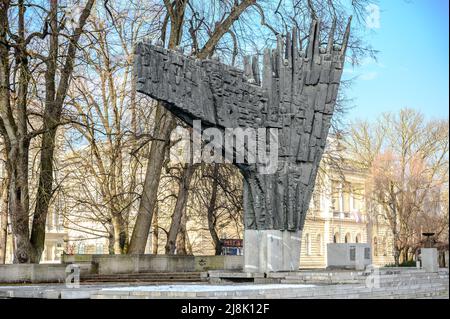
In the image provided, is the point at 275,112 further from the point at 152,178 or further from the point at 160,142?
the point at 152,178

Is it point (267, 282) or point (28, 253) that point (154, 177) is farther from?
point (267, 282)

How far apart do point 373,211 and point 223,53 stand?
2247cm

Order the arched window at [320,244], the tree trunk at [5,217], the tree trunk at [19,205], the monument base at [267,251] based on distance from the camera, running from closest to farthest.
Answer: the monument base at [267,251] → the tree trunk at [19,205] → the tree trunk at [5,217] → the arched window at [320,244]

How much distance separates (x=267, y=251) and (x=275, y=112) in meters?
4.11

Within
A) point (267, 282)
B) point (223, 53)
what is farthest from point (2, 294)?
point (223, 53)

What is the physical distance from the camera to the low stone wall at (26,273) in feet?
70.5

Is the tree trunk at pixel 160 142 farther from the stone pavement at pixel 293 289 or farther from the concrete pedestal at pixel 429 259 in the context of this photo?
the concrete pedestal at pixel 429 259

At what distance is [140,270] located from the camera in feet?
82.9

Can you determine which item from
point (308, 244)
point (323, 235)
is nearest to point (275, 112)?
point (308, 244)

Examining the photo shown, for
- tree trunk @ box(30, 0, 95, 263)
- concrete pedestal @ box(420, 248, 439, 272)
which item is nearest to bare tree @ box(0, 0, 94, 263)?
tree trunk @ box(30, 0, 95, 263)

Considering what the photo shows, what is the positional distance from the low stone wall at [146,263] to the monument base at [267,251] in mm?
5818

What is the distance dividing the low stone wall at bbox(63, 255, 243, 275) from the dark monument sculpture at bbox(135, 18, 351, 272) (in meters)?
5.88

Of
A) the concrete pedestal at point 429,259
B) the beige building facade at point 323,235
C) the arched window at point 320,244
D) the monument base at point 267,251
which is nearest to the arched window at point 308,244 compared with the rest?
the beige building facade at point 323,235
